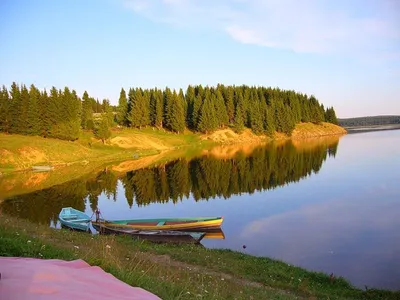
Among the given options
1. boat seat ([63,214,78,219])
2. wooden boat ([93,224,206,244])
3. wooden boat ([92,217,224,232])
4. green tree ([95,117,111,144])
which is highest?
green tree ([95,117,111,144])

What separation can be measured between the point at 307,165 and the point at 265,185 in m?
17.5

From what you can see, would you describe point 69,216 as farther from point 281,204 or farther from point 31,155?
point 31,155

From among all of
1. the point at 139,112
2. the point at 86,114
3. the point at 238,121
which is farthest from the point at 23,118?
the point at 238,121

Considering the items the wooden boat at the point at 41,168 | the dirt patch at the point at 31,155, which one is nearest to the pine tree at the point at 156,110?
the dirt patch at the point at 31,155

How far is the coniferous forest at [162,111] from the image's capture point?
72625mm

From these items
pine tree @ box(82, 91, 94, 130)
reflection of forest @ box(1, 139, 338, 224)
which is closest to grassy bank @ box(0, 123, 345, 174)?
pine tree @ box(82, 91, 94, 130)

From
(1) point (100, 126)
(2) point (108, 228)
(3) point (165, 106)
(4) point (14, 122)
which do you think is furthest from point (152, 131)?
(2) point (108, 228)

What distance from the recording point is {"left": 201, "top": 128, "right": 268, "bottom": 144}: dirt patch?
109375 millimetres

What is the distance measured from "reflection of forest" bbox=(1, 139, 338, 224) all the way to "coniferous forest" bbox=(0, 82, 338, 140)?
27.1 metres

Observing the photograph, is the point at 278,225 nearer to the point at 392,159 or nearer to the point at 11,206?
the point at 11,206

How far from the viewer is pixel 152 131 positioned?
10744 cm

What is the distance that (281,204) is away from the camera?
32531 millimetres

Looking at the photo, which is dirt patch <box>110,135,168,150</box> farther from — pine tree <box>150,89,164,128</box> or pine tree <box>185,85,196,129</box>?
pine tree <box>185,85,196,129</box>

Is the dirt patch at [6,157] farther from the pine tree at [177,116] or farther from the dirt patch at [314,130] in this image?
the dirt patch at [314,130]
